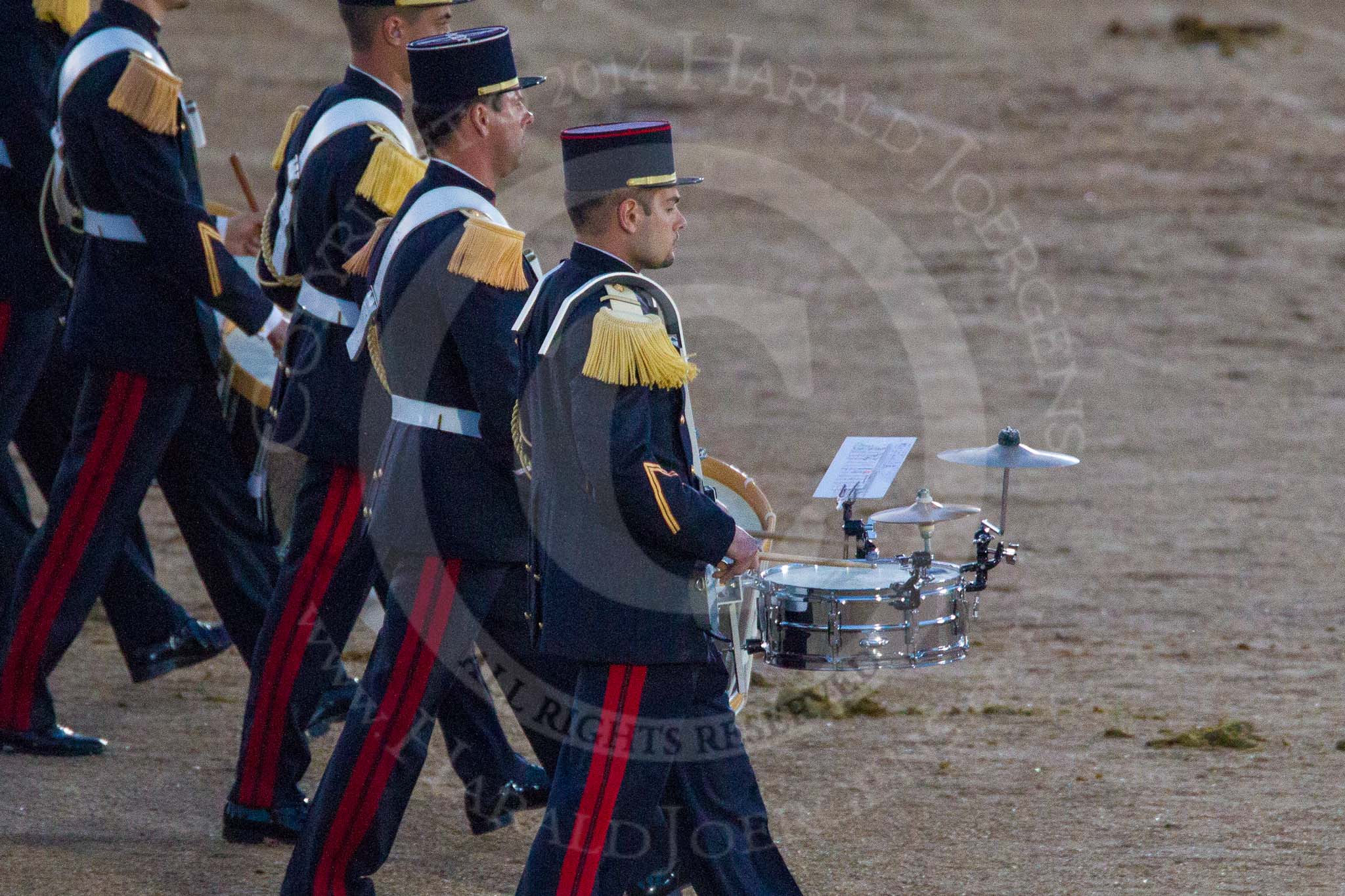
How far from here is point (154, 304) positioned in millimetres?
4582

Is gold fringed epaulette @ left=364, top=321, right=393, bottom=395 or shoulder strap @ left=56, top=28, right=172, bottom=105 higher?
shoulder strap @ left=56, top=28, right=172, bottom=105

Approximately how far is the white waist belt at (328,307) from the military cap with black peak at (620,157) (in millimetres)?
929

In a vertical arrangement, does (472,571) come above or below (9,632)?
above

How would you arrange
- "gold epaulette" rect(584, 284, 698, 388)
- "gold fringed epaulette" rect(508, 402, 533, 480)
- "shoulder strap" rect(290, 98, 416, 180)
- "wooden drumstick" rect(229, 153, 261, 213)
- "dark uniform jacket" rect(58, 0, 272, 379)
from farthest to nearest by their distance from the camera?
"wooden drumstick" rect(229, 153, 261, 213)
"dark uniform jacket" rect(58, 0, 272, 379)
"shoulder strap" rect(290, 98, 416, 180)
"gold fringed epaulette" rect(508, 402, 533, 480)
"gold epaulette" rect(584, 284, 698, 388)

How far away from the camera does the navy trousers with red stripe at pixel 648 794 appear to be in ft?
10.8

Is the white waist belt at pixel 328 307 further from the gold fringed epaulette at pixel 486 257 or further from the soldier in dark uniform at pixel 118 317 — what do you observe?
the gold fringed epaulette at pixel 486 257

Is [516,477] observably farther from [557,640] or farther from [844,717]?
[844,717]

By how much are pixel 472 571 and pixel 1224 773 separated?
197 cm

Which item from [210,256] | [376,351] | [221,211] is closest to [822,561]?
[376,351]

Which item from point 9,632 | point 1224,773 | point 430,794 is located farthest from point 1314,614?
point 9,632

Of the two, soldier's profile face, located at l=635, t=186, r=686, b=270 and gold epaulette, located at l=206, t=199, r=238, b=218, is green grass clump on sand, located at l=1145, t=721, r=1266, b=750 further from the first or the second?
gold epaulette, located at l=206, t=199, r=238, b=218

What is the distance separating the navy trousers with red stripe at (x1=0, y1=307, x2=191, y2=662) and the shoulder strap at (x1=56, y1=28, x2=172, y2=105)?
0.79 m

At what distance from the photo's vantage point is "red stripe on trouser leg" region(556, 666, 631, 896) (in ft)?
10.7

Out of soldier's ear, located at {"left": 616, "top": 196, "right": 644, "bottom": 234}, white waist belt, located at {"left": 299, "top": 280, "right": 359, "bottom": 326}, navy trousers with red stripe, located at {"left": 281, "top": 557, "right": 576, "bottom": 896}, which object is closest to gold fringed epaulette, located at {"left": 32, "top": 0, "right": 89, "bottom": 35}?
white waist belt, located at {"left": 299, "top": 280, "right": 359, "bottom": 326}
